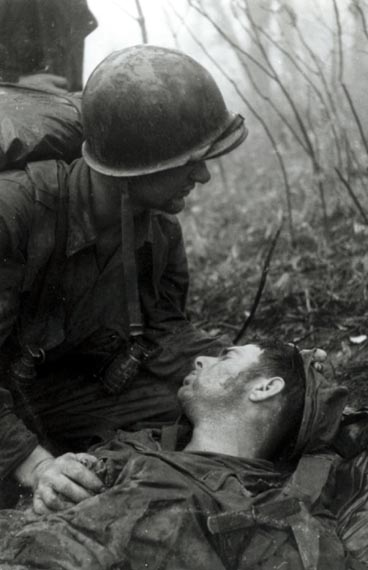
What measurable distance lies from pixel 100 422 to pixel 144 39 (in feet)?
10.7

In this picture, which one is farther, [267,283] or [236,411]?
[267,283]

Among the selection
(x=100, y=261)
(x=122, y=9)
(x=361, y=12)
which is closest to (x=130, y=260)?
(x=100, y=261)

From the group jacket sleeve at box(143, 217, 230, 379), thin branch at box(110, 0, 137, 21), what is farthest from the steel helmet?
thin branch at box(110, 0, 137, 21)

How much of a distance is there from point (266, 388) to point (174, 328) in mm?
1001

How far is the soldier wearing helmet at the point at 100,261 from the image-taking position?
123 inches

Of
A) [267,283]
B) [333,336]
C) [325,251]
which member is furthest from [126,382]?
[325,251]

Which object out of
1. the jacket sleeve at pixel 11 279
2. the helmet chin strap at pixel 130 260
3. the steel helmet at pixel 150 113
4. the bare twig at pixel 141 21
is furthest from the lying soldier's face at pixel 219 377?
the bare twig at pixel 141 21

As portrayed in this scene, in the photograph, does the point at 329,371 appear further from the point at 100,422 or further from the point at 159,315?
the point at 100,422

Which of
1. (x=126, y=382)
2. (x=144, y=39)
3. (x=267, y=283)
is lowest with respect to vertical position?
(x=267, y=283)

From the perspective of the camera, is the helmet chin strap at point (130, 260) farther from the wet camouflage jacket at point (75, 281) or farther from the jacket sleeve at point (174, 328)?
the jacket sleeve at point (174, 328)

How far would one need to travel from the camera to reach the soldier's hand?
8.85 feet

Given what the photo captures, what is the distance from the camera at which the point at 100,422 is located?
3.90 meters

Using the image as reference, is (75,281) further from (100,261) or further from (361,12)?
(361,12)

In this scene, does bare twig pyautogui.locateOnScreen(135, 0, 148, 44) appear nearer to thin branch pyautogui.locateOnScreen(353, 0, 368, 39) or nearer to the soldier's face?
thin branch pyautogui.locateOnScreen(353, 0, 368, 39)
